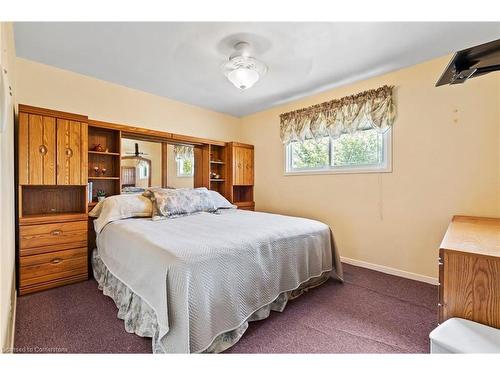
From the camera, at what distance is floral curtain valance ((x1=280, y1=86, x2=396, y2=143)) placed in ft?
8.81

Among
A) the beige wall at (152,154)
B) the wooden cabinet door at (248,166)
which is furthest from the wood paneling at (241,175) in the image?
the beige wall at (152,154)

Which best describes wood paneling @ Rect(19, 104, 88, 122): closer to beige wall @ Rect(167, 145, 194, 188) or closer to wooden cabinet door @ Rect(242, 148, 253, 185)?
beige wall @ Rect(167, 145, 194, 188)

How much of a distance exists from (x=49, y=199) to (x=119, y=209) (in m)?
0.84

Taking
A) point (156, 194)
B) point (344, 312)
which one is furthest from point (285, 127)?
point (344, 312)

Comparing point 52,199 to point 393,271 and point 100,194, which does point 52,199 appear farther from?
point 393,271

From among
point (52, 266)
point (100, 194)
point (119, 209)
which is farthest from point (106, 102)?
point (52, 266)

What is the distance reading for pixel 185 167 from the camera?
3.71 m

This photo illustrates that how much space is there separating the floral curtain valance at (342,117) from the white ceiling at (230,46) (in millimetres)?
246

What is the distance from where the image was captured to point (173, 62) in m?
2.46

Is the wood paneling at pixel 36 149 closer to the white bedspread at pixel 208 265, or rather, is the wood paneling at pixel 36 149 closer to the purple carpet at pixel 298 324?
the white bedspread at pixel 208 265

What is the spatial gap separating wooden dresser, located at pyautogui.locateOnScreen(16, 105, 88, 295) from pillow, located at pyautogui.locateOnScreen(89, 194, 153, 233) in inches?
6.1

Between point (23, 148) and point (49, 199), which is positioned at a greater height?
point (23, 148)

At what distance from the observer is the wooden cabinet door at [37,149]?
7.15 ft
